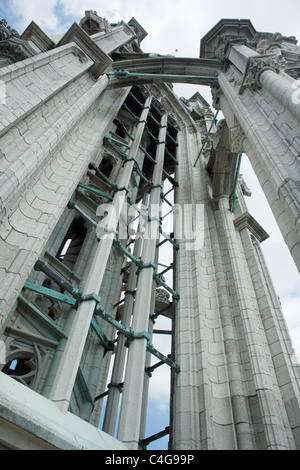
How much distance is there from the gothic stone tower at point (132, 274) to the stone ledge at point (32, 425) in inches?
0.5

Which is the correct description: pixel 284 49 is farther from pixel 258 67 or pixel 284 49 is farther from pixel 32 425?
pixel 32 425

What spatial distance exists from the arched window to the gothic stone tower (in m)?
0.04

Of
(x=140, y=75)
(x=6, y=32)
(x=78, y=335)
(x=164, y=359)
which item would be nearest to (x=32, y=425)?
(x=78, y=335)

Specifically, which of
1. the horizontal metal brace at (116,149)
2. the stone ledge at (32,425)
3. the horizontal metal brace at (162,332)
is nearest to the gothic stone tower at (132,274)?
the stone ledge at (32,425)

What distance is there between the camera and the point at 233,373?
5531 mm

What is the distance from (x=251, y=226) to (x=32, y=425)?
701 cm

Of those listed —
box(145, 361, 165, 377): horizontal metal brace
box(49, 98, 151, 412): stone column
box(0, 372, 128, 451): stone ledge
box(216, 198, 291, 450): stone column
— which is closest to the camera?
box(0, 372, 128, 451): stone ledge

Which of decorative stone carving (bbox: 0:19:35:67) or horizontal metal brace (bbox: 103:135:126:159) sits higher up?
horizontal metal brace (bbox: 103:135:126:159)

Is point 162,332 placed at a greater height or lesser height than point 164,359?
greater

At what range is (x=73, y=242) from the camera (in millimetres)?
9312

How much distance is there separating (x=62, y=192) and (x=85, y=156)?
1557 millimetres

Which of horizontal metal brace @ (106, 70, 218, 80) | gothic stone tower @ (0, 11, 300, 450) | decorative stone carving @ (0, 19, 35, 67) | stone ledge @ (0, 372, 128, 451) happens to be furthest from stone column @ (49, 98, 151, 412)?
horizontal metal brace @ (106, 70, 218, 80)

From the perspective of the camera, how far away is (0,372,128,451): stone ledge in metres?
2.74

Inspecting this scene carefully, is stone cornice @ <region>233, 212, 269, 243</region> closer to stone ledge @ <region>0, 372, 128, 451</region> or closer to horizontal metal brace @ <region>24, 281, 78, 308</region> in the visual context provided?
horizontal metal brace @ <region>24, 281, 78, 308</region>
